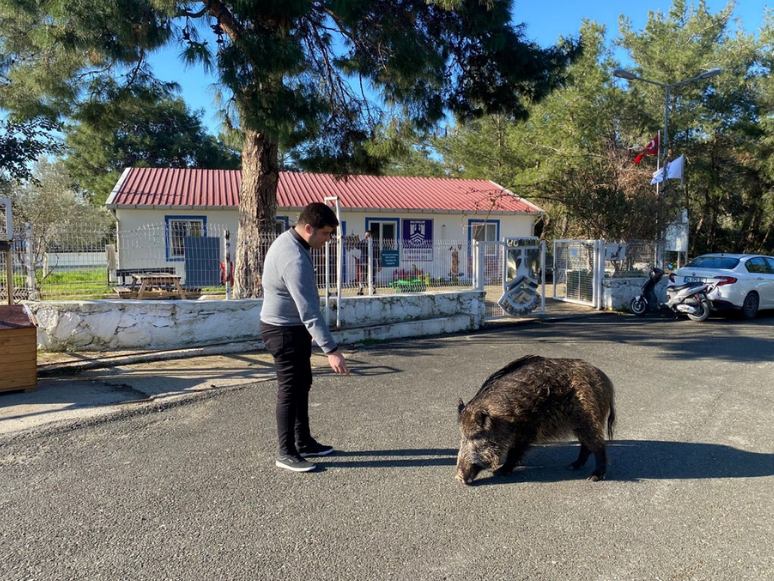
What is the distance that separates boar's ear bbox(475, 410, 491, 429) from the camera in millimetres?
3820

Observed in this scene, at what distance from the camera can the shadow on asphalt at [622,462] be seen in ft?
13.8

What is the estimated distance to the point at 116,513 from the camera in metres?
3.57

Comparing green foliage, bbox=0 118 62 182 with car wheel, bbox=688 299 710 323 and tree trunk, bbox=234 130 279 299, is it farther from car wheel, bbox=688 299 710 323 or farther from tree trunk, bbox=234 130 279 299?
car wheel, bbox=688 299 710 323

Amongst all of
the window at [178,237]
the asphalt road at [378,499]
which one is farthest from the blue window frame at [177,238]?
the asphalt road at [378,499]

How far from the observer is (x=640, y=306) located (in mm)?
13469

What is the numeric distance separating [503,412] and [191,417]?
3.16m

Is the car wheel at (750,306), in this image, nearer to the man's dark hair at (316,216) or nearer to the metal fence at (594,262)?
the metal fence at (594,262)

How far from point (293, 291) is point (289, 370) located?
1.95 ft

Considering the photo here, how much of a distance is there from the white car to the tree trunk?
9291mm

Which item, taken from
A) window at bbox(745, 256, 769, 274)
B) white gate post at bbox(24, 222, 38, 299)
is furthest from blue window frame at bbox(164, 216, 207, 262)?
window at bbox(745, 256, 769, 274)

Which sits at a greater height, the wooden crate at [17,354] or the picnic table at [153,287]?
the picnic table at [153,287]

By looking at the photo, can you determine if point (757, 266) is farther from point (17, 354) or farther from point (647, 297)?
point (17, 354)

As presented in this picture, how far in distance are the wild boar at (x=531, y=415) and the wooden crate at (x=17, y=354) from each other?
4.77m

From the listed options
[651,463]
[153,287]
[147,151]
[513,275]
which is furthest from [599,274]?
[147,151]
